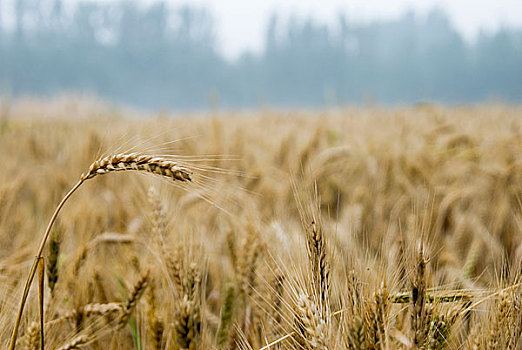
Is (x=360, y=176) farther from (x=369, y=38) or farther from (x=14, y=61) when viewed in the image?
(x=369, y=38)

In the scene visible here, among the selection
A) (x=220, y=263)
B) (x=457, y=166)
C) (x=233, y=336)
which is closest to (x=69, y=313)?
(x=233, y=336)

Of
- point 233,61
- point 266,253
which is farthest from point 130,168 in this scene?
point 233,61

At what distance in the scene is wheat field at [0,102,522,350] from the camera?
2.08 feet

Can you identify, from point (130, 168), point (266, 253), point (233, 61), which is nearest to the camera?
point (130, 168)

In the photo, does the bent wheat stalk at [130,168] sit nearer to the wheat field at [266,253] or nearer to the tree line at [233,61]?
the wheat field at [266,253]

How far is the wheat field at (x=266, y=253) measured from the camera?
63 cm

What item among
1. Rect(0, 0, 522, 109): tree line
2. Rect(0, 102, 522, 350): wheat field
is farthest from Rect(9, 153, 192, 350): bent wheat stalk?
Rect(0, 0, 522, 109): tree line

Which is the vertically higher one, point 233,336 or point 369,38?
point 369,38

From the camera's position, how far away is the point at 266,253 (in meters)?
0.94

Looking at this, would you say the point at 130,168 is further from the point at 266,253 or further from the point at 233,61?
the point at 233,61

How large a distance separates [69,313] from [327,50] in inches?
4127

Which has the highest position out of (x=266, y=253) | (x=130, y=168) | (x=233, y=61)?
(x=233, y=61)

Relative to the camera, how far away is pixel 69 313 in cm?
94

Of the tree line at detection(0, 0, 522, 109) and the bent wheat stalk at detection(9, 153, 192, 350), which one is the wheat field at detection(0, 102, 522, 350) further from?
the tree line at detection(0, 0, 522, 109)
